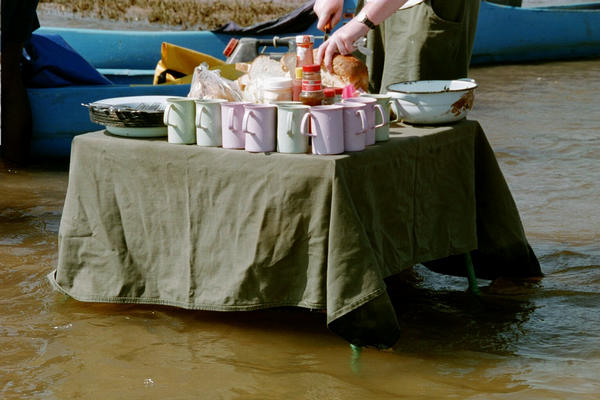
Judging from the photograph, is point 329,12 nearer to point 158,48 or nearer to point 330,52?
point 330,52

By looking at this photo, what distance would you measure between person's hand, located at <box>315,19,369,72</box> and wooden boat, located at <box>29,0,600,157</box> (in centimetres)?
280

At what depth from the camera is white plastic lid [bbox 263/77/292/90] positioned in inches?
129

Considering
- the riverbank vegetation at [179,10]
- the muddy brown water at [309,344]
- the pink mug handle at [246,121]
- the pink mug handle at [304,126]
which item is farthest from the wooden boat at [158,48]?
Answer: the riverbank vegetation at [179,10]

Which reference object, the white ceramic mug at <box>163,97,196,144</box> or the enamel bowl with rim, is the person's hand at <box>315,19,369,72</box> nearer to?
the enamel bowl with rim

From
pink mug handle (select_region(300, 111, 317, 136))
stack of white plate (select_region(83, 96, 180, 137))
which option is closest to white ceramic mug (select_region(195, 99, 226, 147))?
stack of white plate (select_region(83, 96, 180, 137))

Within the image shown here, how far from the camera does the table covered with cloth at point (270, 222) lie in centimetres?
298

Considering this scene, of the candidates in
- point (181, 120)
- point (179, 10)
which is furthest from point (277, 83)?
point (179, 10)

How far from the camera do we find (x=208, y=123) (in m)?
3.18

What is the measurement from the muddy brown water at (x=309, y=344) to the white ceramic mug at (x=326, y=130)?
2.49 feet

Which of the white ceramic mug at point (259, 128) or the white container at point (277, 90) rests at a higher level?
the white container at point (277, 90)

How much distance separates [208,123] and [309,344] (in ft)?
2.95

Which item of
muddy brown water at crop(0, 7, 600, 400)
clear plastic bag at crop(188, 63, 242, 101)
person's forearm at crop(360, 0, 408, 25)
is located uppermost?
person's forearm at crop(360, 0, 408, 25)

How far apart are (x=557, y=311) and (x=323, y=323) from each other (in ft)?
3.14

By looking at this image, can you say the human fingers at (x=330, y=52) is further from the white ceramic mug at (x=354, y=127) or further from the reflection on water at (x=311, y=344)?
the reflection on water at (x=311, y=344)
